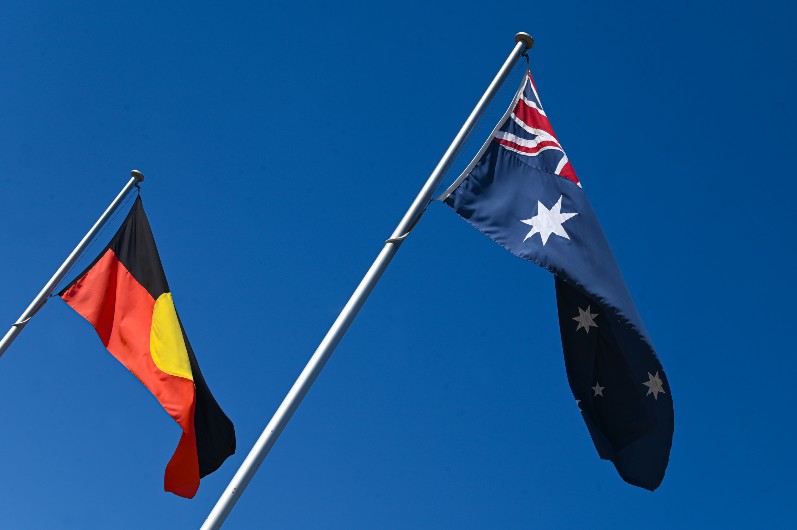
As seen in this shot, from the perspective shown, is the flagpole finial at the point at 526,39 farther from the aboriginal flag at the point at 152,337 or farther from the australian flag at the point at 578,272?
the aboriginal flag at the point at 152,337

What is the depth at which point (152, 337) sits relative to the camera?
10859 mm

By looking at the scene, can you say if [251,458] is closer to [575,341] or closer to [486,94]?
[575,341]

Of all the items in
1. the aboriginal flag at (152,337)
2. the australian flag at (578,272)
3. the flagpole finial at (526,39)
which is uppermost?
the flagpole finial at (526,39)

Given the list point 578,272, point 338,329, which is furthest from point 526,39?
point 338,329

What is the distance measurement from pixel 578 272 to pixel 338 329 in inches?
96.8

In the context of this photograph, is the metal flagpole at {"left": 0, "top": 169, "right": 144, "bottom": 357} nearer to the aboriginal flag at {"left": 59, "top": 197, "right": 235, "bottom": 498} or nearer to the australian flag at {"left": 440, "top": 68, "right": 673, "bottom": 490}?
the aboriginal flag at {"left": 59, "top": 197, "right": 235, "bottom": 498}

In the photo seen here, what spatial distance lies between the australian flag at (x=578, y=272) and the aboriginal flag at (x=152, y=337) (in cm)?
389

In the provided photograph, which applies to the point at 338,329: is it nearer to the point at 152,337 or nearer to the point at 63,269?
the point at 152,337

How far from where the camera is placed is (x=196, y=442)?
10.3 metres

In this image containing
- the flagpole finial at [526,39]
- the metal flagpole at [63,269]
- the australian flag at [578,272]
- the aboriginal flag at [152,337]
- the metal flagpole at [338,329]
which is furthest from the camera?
the metal flagpole at [63,269]

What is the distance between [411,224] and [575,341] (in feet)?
8.43

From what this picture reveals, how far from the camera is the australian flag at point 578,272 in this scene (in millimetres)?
8656

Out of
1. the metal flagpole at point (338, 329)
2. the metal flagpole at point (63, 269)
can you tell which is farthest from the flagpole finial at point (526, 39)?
the metal flagpole at point (63, 269)

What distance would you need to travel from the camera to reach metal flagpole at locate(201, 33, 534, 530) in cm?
691
